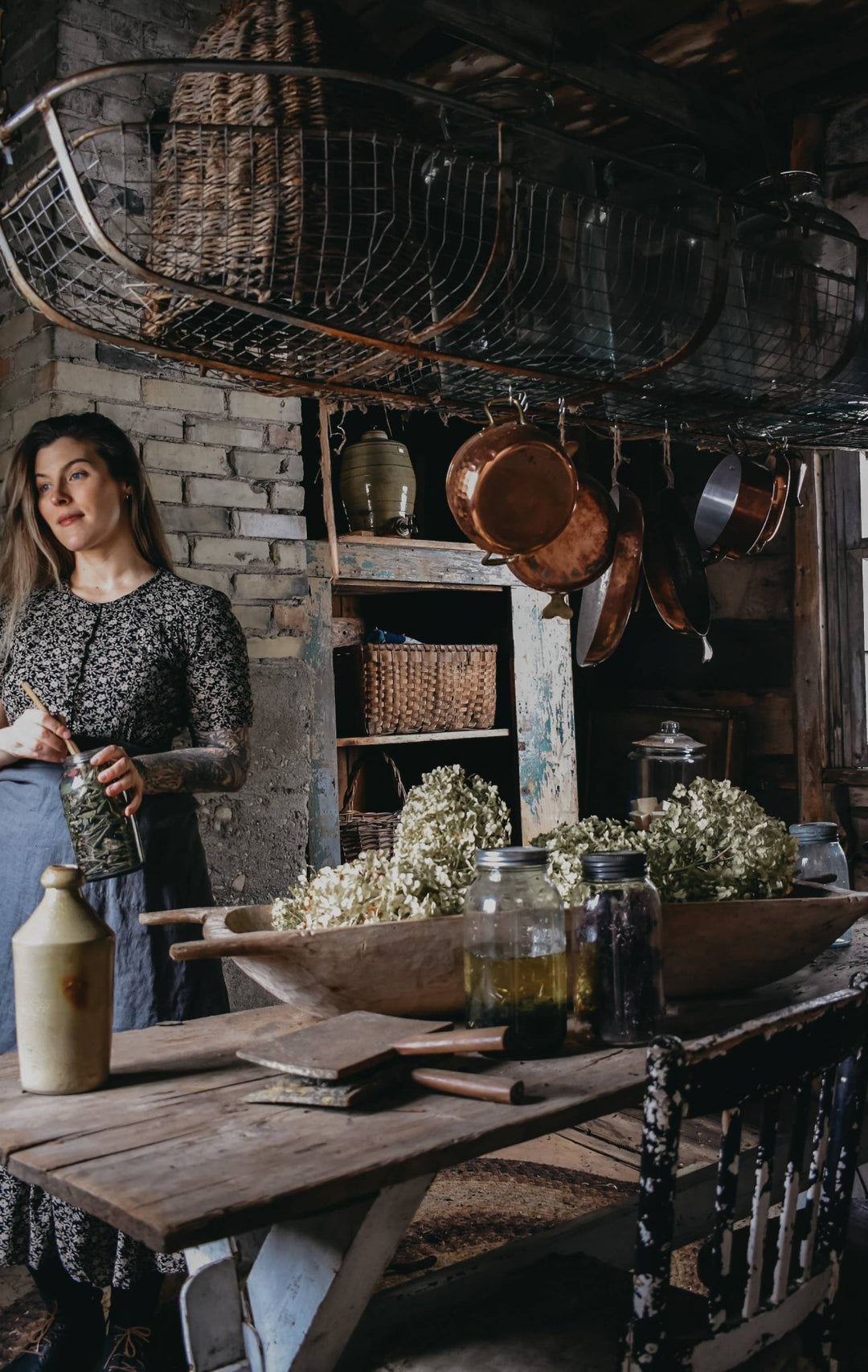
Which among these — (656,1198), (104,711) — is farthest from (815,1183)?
(104,711)

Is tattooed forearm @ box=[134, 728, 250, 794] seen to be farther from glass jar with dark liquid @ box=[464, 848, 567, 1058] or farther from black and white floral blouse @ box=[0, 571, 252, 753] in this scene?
glass jar with dark liquid @ box=[464, 848, 567, 1058]

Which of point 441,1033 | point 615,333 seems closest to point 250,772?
point 615,333

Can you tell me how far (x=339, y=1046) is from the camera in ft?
4.41

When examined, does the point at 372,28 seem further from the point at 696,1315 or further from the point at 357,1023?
the point at 696,1315

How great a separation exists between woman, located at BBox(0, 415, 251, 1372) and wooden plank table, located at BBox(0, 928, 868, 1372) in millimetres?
740

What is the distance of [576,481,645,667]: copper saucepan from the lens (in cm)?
236

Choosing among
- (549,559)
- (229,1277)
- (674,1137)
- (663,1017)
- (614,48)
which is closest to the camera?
(674,1137)

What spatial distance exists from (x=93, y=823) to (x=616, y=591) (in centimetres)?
120

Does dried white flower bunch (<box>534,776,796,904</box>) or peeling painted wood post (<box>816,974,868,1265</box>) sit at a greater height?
dried white flower bunch (<box>534,776,796,904</box>)

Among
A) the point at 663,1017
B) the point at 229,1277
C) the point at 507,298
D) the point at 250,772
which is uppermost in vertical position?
the point at 507,298

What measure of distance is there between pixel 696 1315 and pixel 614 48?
8.43 feet

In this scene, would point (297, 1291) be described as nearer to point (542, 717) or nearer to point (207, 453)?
→ point (207, 453)

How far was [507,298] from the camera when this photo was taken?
181cm

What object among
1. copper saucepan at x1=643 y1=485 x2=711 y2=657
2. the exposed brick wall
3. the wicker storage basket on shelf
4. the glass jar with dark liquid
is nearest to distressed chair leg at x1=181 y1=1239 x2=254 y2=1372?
the glass jar with dark liquid
